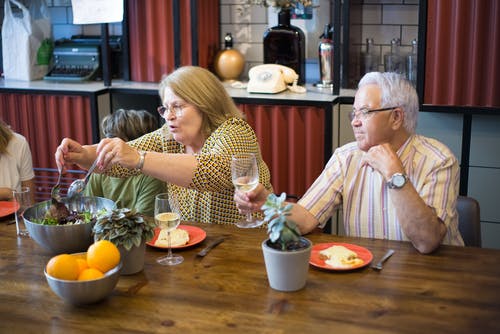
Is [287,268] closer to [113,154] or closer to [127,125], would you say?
[113,154]

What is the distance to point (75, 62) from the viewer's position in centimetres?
422

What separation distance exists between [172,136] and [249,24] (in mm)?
1666

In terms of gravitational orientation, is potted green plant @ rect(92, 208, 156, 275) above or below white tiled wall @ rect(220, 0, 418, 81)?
below

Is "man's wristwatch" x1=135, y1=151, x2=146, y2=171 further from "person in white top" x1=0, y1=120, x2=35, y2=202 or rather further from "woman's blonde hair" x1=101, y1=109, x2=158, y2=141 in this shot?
"person in white top" x1=0, y1=120, x2=35, y2=202

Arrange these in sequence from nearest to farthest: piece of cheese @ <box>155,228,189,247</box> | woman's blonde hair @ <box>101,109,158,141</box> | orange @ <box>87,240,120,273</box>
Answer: orange @ <box>87,240,120,273</box> → piece of cheese @ <box>155,228,189,247</box> → woman's blonde hair @ <box>101,109,158,141</box>

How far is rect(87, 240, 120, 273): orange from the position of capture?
167cm

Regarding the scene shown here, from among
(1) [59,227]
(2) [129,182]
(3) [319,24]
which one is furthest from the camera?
(3) [319,24]

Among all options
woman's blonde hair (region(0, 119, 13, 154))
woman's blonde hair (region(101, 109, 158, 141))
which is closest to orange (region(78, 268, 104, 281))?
woman's blonde hair (region(101, 109, 158, 141))

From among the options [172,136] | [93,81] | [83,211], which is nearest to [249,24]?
[93,81]

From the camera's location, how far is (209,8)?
407cm

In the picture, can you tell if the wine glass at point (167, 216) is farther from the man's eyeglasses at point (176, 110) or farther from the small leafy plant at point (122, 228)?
the man's eyeglasses at point (176, 110)

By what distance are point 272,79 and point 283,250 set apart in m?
2.05

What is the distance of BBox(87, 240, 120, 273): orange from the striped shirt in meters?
0.80

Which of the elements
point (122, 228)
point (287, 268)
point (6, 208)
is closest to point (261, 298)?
point (287, 268)
